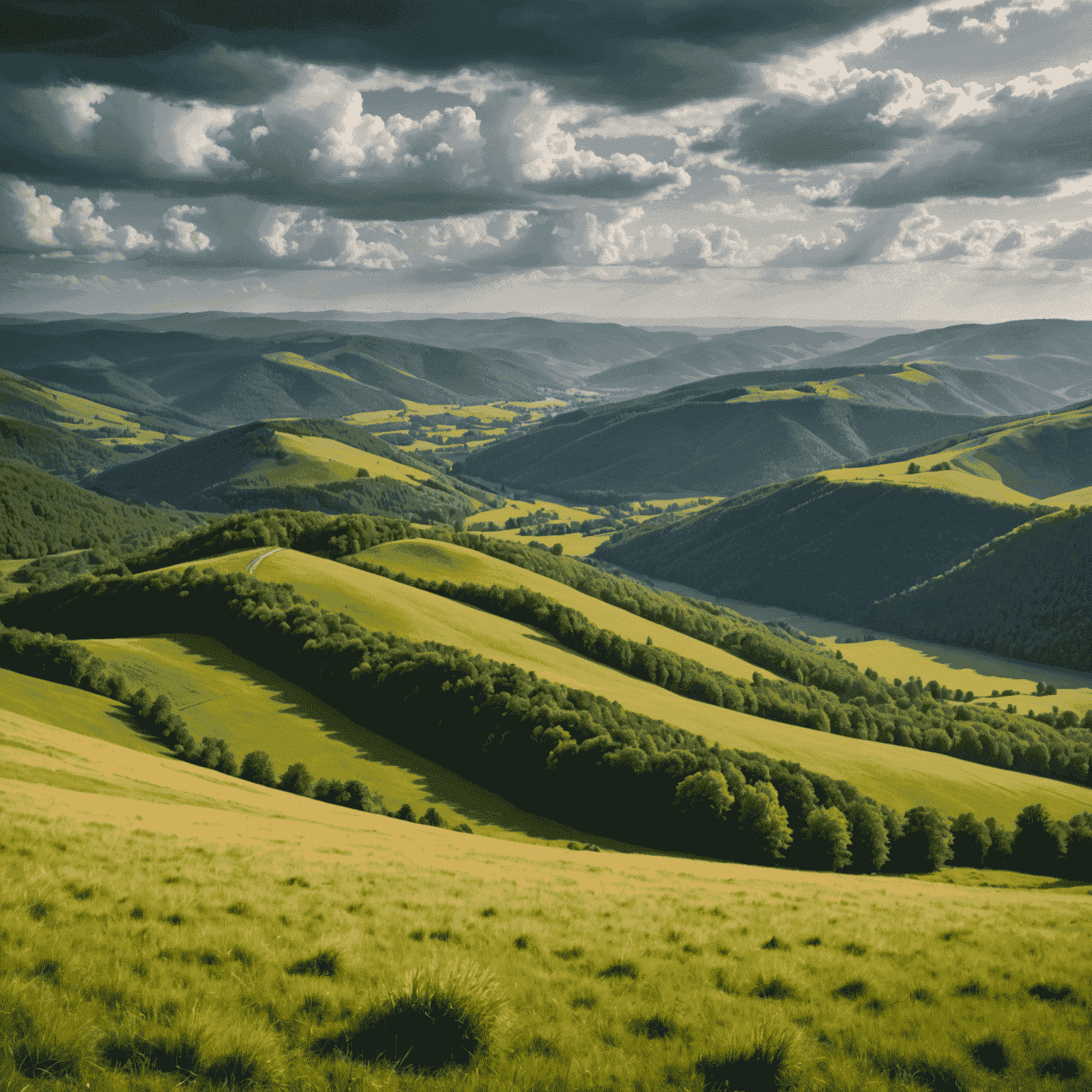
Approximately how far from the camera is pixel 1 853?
2278cm

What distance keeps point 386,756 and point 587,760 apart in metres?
25.9

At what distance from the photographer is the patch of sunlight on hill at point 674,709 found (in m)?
121

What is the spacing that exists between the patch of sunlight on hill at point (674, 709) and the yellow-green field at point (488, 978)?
313 feet

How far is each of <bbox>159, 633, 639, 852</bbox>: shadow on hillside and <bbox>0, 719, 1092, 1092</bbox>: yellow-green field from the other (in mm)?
68359

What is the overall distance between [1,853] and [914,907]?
29.3 m

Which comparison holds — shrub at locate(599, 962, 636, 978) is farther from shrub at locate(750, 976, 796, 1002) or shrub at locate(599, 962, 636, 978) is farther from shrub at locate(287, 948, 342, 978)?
shrub at locate(287, 948, 342, 978)

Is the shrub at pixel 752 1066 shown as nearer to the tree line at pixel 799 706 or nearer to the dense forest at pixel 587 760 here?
the dense forest at pixel 587 760

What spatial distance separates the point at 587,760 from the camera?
335 feet

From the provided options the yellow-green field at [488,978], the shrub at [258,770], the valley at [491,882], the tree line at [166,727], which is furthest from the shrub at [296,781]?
the yellow-green field at [488,978]

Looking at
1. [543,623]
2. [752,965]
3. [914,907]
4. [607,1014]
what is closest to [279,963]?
[607,1014]

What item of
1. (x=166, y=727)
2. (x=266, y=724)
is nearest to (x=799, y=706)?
(x=266, y=724)

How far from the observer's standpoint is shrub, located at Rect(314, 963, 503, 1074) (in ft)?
42.3

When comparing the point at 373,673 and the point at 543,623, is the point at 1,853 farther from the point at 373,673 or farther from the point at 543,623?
the point at 543,623

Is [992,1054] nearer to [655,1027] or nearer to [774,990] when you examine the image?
[774,990]
